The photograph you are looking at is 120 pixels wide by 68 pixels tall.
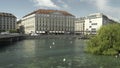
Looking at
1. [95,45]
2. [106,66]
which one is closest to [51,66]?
[106,66]

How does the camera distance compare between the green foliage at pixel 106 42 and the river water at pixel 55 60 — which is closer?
the river water at pixel 55 60

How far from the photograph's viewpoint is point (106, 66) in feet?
164

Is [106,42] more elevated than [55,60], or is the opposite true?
[106,42]

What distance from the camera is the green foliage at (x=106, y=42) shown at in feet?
224

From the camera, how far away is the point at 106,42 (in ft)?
226

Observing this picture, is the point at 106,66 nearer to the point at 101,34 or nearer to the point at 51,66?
the point at 51,66

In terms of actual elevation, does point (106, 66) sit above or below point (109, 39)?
below

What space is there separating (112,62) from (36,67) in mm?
18172

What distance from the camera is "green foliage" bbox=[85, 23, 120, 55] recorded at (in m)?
68.1

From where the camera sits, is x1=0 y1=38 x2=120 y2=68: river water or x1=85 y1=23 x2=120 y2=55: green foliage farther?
x1=85 y1=23 x2=120 y2=55: green foliage

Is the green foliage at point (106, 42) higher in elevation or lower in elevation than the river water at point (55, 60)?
higher

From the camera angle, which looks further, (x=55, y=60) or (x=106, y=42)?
(x=106, y=42)

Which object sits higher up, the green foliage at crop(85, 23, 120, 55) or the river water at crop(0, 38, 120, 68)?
the green foliage at crop(85, 23, 120, 55)

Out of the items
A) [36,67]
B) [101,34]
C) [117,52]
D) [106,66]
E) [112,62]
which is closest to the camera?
[36,67]
